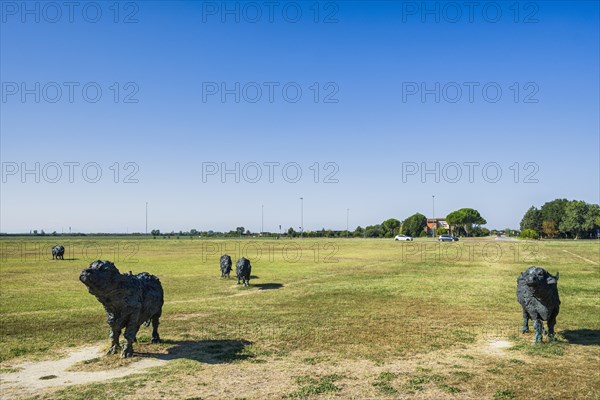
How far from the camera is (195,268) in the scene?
132 ft

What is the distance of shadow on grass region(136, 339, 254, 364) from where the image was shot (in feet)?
39.9

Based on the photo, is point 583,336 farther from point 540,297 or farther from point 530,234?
point 530,234

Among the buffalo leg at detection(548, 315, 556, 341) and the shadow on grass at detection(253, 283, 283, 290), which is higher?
the buffalo leg at detection(548, 315, 556, 341)

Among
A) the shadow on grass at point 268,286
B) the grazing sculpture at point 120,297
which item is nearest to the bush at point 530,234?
the shadow on grass at point 268,286

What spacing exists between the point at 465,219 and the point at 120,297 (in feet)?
542

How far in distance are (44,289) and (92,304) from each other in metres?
7.41

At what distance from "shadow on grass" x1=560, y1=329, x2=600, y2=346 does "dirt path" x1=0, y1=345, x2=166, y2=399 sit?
13586 millimetres

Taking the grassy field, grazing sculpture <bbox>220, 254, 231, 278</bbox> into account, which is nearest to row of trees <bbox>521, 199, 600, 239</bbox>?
grazing sculpture <bbox>220, 254, 231, 278</bbox>

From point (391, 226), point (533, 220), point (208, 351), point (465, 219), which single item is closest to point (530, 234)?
point (533, 220)

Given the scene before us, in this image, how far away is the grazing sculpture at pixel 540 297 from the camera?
13188 mm

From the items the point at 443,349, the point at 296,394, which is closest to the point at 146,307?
the point at 296,394

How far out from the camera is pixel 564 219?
130625 millimetres

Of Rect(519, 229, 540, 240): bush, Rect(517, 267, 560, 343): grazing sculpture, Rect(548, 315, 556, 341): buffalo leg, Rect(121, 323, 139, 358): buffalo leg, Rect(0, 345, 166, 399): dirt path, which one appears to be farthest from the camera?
Rect(519, 229, 540, 240): bush

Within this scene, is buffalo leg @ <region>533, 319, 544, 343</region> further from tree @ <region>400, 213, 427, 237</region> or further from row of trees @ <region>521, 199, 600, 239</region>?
tree @ <region>400, 213, 427, 237</region>
